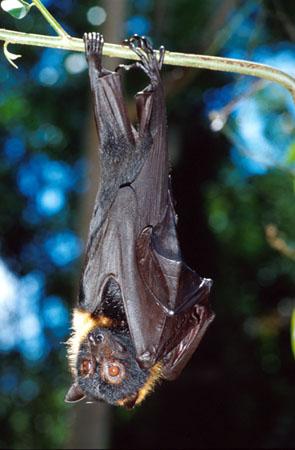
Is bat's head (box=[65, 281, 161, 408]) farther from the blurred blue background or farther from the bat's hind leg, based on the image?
the blurred blue background

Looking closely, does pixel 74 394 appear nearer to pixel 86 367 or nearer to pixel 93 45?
pixel 86 367

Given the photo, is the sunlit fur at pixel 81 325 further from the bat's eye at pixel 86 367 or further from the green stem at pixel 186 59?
the green stem at pixel 186 59

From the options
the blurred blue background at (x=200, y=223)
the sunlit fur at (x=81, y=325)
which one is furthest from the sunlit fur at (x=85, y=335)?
the blurred blue background at (x=200, y=223)

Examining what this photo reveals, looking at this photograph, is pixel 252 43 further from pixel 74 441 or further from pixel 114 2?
pixel 74 441

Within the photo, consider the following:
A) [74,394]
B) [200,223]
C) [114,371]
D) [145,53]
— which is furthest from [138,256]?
[200,223]

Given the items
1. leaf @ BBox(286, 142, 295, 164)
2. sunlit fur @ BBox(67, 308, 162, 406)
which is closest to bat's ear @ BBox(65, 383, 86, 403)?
sunlit fur @ BBox(67, 308, 162, 406)

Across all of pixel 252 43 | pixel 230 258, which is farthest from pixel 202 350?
pixel 252 43
